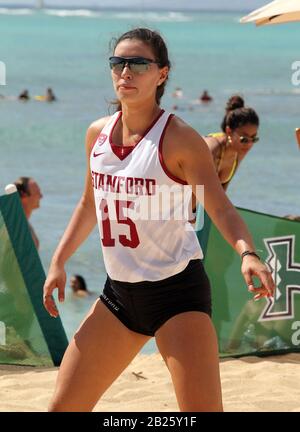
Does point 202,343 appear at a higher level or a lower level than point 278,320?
higher

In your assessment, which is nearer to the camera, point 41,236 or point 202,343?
point 202,343

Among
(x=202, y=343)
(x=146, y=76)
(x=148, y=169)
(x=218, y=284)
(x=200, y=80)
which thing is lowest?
(x=200, y=80)

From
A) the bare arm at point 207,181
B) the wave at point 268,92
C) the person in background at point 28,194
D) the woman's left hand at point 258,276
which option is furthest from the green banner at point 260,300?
the wave at point 268,92

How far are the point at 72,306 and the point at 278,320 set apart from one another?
3354 mm

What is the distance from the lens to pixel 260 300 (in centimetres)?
685

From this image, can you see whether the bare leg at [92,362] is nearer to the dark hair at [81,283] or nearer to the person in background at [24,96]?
the dark hair at [81,283]

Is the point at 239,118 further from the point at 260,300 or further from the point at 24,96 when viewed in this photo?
the point at 24,96

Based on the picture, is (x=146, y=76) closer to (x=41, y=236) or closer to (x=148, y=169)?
(x=148, y=169)

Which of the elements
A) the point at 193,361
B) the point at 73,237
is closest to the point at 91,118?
A: the point at 73,237

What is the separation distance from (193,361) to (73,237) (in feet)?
2.53

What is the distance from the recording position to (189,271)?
432 cm

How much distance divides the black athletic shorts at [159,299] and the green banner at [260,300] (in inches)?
94.0

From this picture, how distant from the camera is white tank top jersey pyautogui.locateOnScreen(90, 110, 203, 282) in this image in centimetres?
425
